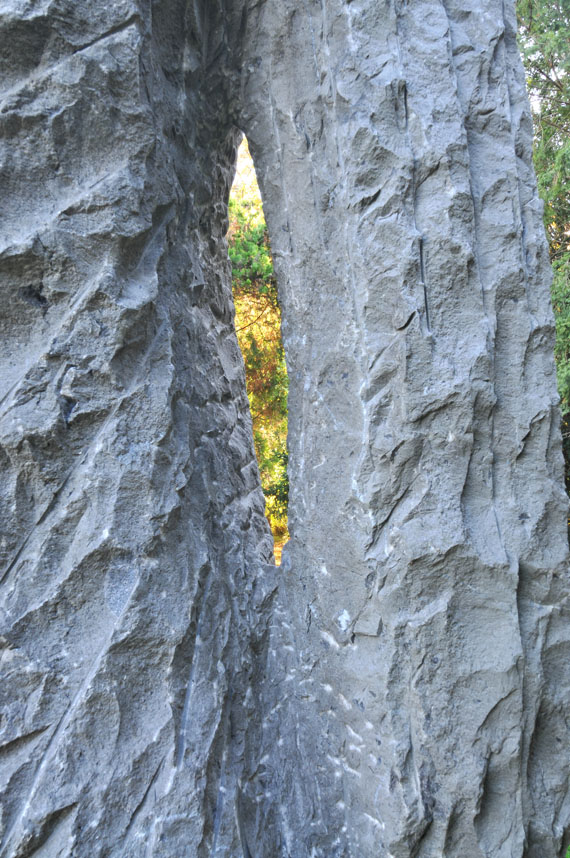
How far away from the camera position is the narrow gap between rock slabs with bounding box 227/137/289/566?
4301mm

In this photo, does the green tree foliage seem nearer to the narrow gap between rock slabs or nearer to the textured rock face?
the narrow gap between rock slabs

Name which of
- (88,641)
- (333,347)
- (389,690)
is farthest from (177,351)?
(389,690)

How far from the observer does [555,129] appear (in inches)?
162

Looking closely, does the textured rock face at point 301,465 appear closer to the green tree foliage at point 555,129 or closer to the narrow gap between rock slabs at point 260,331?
the green tree foliage at point 555,129

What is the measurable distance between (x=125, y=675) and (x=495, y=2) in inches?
53.7

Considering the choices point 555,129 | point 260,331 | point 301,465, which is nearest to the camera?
point 301,465

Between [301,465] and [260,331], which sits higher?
[260,331]

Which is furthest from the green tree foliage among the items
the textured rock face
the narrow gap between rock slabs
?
the textured rock face

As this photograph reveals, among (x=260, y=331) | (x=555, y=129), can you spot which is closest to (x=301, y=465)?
(x=260, y=331)

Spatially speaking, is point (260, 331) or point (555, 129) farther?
point (260, 331)

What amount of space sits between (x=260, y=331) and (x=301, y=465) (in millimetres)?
3255

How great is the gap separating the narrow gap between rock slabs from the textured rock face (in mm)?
2929

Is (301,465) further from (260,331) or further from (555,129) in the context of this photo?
(555,129)

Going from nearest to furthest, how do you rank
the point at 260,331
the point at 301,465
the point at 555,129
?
the point at 301,465 < the point at 555,129 < the point at 260,331
